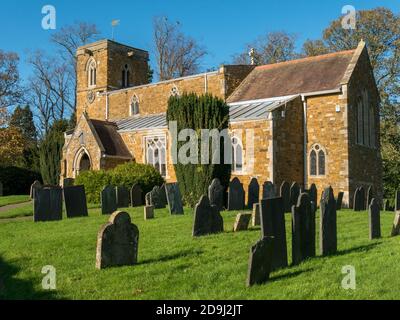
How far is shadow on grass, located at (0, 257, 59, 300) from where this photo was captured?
21.3 feet

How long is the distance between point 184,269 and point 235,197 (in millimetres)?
8364

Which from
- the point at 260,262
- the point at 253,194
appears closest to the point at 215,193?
the point at 253,194

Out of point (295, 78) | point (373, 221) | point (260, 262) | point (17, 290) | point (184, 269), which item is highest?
point (295, 78)

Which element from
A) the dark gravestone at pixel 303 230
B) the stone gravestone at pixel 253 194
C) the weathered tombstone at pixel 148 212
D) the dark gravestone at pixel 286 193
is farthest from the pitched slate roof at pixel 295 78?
the dark gravestone at pixel 303 230

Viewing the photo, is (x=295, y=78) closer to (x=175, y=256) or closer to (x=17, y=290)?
(x=175, y=256)

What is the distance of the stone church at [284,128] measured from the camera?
22.1 m

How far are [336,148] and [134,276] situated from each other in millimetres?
17165

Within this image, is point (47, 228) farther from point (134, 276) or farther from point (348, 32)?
point (348, 32)

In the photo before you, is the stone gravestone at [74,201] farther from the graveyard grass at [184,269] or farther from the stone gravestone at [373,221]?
the stone gravestone at [373,221]

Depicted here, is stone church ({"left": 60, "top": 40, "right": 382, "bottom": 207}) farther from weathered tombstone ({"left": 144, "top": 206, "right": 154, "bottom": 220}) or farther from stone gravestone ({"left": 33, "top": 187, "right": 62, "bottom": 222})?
stone gravestone ({"left": 33, "top": 187, "right": 62, "bottom": 222})

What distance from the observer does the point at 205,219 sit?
1033 centimetres

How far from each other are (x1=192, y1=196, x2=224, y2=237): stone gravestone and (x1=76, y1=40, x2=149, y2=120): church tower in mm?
26758
